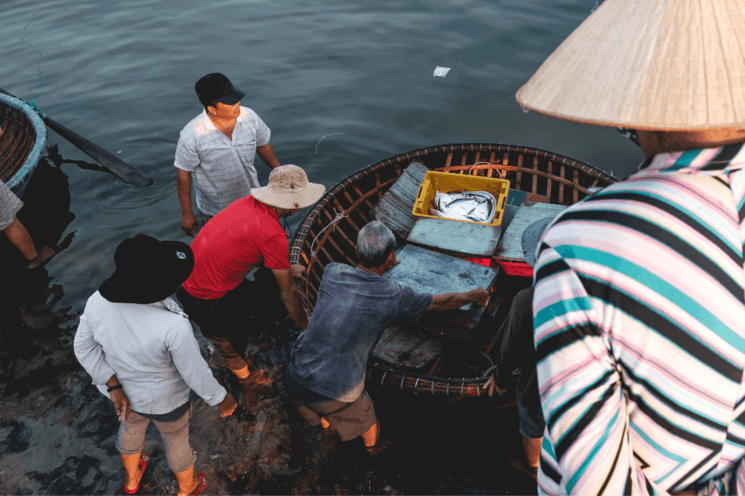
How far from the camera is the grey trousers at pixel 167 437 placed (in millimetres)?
3180

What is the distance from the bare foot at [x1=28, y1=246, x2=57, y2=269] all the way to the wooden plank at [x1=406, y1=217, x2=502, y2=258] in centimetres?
491

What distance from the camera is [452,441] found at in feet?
12.5

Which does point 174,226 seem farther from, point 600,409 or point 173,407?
point 600,409

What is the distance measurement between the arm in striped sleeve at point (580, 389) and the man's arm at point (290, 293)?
2.79 metres

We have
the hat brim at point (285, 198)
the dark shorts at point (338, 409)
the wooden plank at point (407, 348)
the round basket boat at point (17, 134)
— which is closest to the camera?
the dark shorts at point (338, 409)

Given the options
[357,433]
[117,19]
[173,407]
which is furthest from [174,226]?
[117,19]

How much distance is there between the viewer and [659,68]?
3.14 feet

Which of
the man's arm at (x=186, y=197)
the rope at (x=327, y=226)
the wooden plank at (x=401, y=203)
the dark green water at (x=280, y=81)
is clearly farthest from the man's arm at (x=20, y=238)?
the wooden plank at (x=401, y=203)

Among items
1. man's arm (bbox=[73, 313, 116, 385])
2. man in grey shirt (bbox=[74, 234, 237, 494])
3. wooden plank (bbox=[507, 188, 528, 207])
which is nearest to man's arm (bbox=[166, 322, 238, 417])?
man in grey shirt (bbox=[74, 234, 237, 494])

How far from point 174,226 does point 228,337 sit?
3.37 m

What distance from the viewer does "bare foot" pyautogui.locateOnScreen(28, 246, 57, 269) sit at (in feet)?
19.5

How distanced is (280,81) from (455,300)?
811 centimetres

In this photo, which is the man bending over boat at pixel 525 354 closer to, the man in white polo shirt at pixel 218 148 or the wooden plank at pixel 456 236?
the wooden plank at pixel 456 236

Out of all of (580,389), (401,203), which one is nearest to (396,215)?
(401,203)
